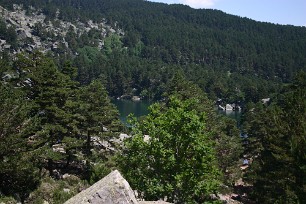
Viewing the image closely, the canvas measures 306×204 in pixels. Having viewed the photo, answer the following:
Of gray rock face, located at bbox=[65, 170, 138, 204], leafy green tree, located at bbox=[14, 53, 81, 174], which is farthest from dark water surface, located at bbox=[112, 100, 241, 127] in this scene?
gray rock face, located at bbox=[65, 170, 138, 204]

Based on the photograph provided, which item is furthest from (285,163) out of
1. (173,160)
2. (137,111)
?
(137,111)

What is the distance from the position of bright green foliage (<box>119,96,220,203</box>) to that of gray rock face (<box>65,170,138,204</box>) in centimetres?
607

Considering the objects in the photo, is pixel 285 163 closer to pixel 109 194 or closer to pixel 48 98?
pixel 48 98

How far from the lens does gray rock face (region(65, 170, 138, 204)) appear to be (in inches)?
495

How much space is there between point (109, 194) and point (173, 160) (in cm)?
685

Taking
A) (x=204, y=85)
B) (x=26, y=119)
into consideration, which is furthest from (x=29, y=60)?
(x=204, y=85)

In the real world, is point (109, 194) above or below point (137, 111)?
above

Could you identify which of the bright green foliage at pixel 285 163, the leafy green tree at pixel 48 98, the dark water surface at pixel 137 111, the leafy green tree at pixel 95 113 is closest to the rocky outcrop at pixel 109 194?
the bright green foliage at pixel 285 163

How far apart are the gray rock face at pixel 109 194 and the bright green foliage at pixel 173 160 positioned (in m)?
6.07

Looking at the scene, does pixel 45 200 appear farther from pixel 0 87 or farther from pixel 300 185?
pixel 300 185

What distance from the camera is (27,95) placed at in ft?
107

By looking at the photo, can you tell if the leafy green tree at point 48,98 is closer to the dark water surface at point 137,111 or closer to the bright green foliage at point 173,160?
the bright green foliage at point 173,160

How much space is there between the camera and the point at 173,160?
62.3 ft

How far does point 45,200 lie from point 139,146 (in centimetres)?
1099
